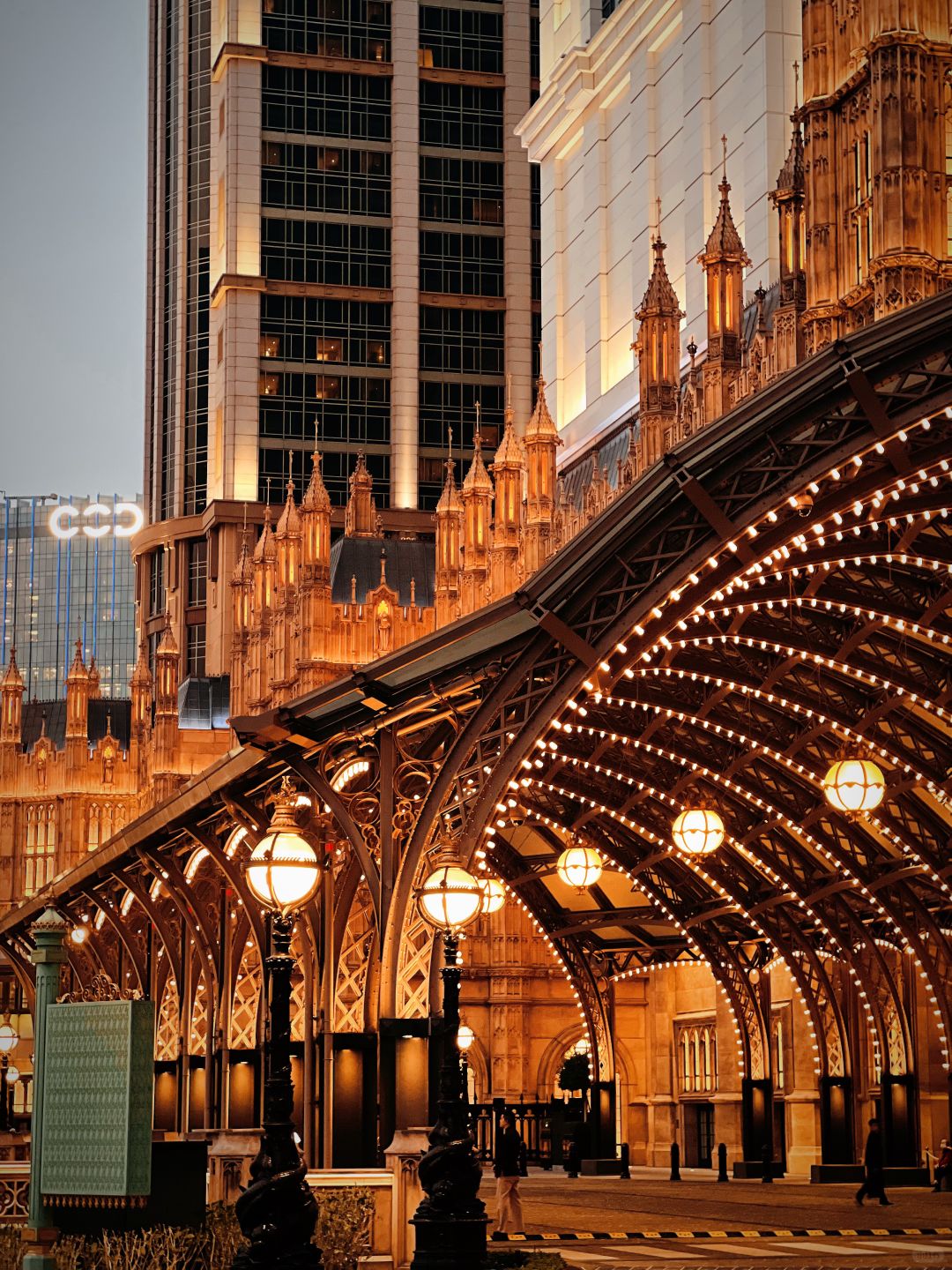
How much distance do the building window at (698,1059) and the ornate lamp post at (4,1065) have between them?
1527 centimetres

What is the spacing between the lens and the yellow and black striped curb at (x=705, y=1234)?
23.6m

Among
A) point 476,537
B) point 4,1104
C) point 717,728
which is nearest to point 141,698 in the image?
point 4,1104

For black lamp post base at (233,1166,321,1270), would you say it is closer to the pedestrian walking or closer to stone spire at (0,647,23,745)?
the pedestrian walking

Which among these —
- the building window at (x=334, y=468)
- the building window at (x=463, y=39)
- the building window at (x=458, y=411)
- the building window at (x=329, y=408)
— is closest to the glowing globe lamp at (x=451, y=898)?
the building window at (x=334, y=468)

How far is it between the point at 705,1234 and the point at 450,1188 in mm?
9490

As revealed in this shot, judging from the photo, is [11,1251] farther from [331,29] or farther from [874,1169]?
[331,29]

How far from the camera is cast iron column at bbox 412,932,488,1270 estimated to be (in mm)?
15375

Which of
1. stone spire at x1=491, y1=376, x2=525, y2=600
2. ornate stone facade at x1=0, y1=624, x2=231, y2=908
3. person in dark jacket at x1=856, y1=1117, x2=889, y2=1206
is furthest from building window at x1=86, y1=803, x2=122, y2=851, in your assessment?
person in dark jacket at x1=856, y1=1117, x2=889, y2=1206

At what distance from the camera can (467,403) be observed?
90375 mm

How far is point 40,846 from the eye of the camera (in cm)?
7975

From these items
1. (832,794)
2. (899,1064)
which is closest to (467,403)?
(899,1064)

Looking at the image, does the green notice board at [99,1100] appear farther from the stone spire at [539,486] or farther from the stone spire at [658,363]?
the stone spire at [539,486]

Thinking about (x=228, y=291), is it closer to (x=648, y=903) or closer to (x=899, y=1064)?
(x=648, y=903)

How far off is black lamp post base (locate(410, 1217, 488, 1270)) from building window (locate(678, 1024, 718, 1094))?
1331 inches
